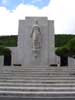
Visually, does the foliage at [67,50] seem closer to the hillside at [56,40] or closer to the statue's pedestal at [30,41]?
the statue's pedestal at [30,41]

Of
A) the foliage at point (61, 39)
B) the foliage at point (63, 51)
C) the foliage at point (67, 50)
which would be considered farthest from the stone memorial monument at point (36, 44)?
the foliage at point (61, 39)

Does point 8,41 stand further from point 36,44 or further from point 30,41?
point 36,44

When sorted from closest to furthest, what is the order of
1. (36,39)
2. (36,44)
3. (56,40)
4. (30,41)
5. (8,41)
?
(36,39), (36,44), (30,41), (8,41), (56,40)

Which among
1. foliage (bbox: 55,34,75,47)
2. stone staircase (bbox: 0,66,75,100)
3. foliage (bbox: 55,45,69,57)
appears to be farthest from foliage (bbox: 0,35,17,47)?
stone staircase (bbox: 0,66,75,100)

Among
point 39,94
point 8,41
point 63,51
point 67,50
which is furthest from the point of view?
point 8,41

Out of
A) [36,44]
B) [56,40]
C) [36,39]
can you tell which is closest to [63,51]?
[36,44]

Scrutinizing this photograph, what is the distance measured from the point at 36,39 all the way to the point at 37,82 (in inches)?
268

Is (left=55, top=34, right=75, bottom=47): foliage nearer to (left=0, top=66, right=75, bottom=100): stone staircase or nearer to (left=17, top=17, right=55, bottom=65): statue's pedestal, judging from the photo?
(left=17, top=17, right=55, bottom=65): statue's pedestal

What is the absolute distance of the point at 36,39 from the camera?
18047 mm

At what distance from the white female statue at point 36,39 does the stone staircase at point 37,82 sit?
4.46 m

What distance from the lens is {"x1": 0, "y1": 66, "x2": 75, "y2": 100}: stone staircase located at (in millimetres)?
9906

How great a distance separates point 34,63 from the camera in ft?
60.0

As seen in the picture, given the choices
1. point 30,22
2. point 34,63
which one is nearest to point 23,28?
point 30,22

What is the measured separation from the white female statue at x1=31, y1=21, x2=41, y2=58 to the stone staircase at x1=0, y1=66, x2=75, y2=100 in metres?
4.46
